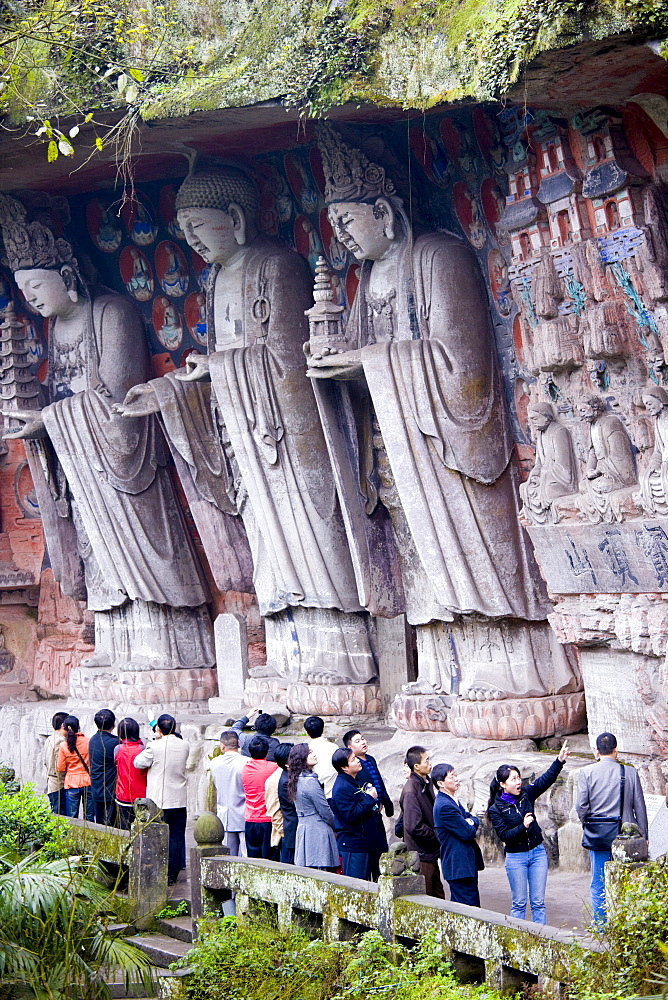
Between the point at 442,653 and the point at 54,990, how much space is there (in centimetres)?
492

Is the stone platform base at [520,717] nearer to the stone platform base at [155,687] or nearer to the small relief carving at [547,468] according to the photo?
the small relief carving at [547,468]

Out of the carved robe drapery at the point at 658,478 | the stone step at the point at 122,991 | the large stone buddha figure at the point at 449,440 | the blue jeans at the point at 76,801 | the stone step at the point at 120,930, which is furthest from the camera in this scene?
the large stone buddha figure at the point at 449,440

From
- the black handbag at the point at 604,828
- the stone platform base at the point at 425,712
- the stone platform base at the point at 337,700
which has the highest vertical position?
the stone platform base at the point at 337,700

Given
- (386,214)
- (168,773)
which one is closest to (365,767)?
(168,773)

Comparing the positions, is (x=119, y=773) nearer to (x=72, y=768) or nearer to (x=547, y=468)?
(x=72, y=768)

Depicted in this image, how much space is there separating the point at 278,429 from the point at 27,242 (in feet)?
11.7

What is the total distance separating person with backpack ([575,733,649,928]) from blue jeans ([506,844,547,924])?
25cm

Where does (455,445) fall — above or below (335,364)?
below

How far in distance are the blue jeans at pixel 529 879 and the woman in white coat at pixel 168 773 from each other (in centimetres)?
267

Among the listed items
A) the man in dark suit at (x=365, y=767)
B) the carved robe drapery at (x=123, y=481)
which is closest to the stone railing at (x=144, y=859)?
the man in dark suit at (x=365, y=767)

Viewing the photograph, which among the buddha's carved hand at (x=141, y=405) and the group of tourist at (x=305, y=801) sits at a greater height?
the buddha's carved hand at (x=141, y=405)

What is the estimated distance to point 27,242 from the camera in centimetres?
1416

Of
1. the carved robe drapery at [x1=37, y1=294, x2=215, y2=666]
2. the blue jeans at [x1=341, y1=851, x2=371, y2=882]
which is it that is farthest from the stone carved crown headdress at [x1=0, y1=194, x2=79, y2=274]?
the blue jeans at [x1=341, y1=851, x2=371, y2=882]

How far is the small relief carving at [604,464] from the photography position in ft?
30.7
